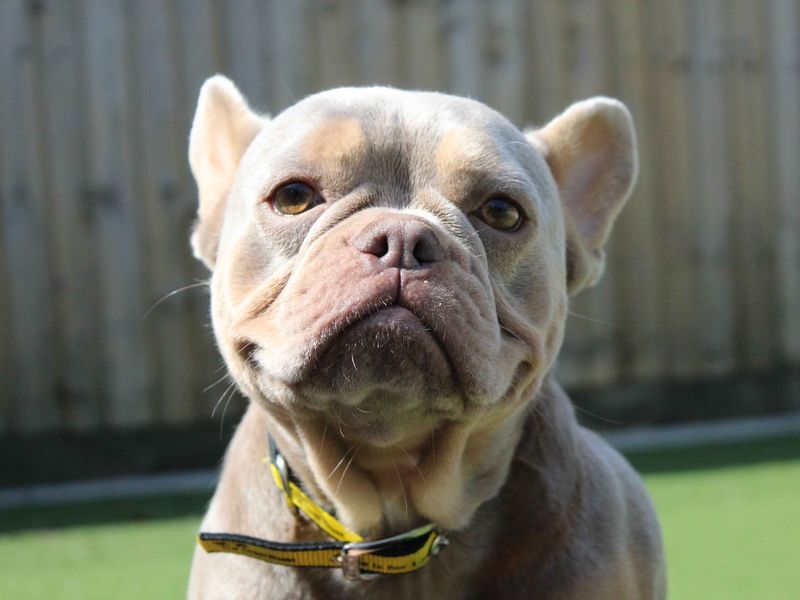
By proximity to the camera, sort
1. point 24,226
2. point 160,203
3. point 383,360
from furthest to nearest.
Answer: point 160,203 → point 24,226 → point 383,360

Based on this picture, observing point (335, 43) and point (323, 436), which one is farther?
point (335, 43)

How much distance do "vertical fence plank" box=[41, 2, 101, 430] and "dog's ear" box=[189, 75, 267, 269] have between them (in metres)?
3.07

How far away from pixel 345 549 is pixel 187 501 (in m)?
3.37

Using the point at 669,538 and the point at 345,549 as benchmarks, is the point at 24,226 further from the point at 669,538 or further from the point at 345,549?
the point at 345,549

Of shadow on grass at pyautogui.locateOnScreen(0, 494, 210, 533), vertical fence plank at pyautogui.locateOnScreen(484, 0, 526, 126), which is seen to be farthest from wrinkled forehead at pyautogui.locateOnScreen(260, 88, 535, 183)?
vertical fence plank at pyautogui.locateOnScreen(484, 0, 526, 126)

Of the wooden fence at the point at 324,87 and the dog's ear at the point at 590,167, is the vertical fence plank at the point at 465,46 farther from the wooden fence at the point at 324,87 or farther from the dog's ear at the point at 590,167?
the dog's ear at the point at 590,167

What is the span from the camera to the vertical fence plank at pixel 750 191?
7.41 meters

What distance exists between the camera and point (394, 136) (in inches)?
112

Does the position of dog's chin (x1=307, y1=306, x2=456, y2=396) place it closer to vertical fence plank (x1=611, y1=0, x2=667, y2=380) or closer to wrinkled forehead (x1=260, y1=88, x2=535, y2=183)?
wrinkled forehead (x1=260, y1=88, x2=535, y2=183)

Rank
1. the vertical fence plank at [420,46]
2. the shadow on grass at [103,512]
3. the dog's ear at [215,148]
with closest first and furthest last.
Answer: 1. the dog's ear at [215,148]
2. the shadow on grass at [103,512]
3. the vertical fence plank at [420,46]

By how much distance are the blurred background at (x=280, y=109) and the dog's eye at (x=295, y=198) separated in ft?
10.7

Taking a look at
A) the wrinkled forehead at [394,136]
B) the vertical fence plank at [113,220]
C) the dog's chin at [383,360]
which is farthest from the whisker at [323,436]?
the vertical fence plank at [113,220]

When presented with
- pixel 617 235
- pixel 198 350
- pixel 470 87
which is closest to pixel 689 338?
pixel 617 235

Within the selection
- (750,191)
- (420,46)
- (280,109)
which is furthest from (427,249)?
(750,191)
